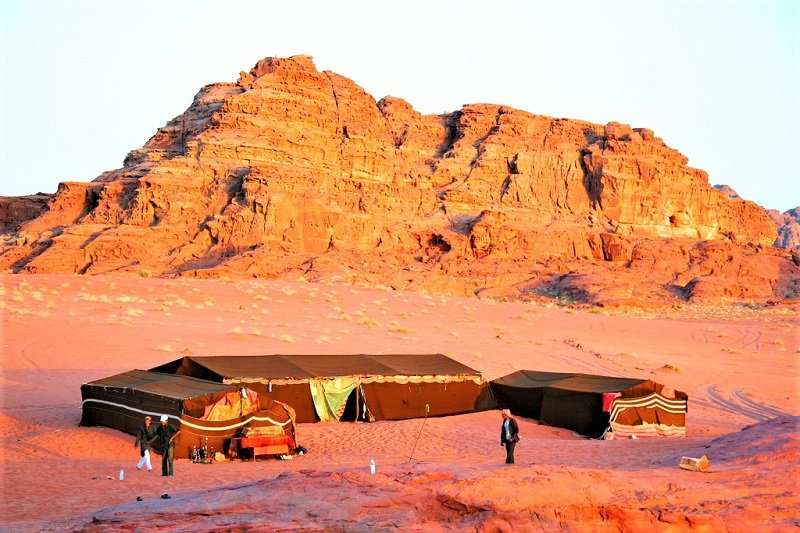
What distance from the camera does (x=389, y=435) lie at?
17.1 m

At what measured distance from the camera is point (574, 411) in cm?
1848

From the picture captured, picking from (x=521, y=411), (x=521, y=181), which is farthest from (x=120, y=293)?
(x=521, y=181)

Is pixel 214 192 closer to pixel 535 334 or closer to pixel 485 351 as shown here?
pixel 535 334

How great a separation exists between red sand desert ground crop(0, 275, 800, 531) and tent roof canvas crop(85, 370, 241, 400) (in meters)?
0.94

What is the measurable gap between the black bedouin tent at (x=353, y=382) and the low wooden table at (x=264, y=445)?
6.94ft

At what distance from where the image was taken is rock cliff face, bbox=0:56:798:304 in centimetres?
5684

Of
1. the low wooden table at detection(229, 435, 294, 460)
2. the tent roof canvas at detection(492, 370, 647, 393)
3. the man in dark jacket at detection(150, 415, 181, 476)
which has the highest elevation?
the tent roof canvas at detection(492, 370, 647, 393)

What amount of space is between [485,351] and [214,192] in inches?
1479

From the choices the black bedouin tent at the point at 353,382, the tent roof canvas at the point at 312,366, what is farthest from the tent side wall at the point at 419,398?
the tent roof canvas at the point at 312,366

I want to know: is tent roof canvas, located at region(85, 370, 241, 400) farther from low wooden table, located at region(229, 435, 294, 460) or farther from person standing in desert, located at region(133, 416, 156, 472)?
low wooden table, located at region(229, 435, 294, 460)

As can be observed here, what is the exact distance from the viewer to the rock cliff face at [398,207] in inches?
2238

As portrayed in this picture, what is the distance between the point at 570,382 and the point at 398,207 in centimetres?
5274

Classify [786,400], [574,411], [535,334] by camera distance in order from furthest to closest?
[535,334] < [786,400] < [574,411]

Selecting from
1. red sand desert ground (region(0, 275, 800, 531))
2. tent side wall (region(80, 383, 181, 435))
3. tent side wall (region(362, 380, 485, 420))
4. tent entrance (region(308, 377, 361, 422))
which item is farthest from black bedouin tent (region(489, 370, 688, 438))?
tent side wall (region(80, 383, 181, 435))
